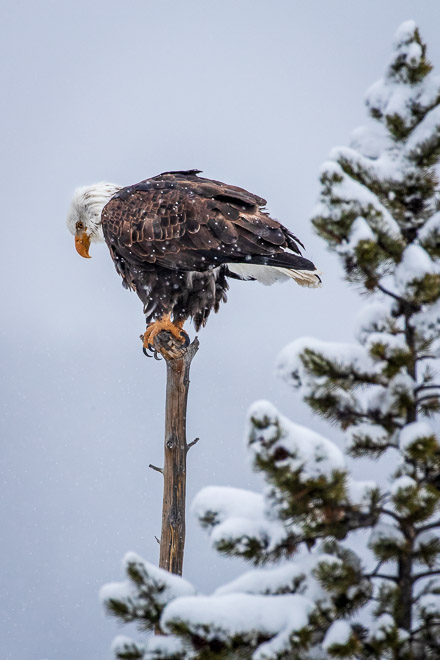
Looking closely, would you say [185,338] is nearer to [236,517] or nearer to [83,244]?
[83,244]

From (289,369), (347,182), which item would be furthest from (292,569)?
(347,182)

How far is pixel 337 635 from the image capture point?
3.08 meters

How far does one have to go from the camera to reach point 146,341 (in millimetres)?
7156

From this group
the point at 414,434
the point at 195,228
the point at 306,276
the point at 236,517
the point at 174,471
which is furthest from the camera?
the point at 306,276

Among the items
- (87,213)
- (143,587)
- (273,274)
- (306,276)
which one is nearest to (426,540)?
(143,587)

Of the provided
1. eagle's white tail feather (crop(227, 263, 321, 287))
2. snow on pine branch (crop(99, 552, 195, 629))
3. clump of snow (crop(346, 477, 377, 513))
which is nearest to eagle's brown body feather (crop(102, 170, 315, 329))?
eagle's white tail feather (crop(227, 263, 321, 287))

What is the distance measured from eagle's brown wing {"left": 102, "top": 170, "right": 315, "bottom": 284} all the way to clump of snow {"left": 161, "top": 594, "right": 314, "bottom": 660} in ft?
12.5

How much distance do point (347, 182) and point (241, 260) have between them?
3387 millimetres

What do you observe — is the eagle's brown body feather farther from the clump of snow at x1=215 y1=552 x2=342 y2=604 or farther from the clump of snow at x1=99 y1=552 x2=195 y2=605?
the clump of snow at x1=99 y1=552 x2=195 y2=605

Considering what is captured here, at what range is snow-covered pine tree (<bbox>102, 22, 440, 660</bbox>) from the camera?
10.3ft

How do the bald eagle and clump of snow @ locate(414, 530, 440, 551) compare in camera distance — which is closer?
clump of snow @ locate(414, 530, 440, 551)

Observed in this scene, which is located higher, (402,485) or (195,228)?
(195,228)

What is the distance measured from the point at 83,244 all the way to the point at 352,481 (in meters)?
5.66

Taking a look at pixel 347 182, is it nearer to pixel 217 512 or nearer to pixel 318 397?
pixel 318 397
